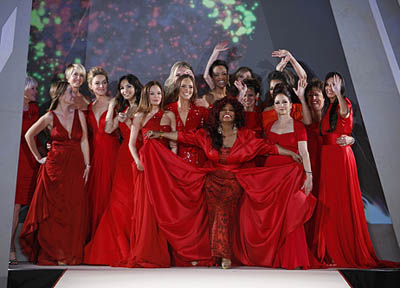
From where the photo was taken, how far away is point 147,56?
7715 mm

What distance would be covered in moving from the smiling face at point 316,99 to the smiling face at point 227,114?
1.32m

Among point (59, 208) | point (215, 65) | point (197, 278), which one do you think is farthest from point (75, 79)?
point (197, 278)

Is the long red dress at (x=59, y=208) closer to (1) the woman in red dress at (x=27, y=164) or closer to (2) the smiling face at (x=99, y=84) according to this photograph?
(1) the woman in red dress at (x=27, y=164)

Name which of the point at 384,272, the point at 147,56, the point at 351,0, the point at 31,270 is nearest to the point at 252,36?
the point at 147,56

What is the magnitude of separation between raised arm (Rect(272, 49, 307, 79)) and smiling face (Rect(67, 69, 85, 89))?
2.68 m

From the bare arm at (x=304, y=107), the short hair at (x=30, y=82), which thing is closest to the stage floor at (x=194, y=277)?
the bare arm at (x=304, y=107)

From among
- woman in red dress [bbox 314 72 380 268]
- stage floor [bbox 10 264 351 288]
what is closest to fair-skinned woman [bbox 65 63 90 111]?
stage floor [bbox 10 264 351 288]

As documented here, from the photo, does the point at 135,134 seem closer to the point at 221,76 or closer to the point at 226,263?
the point at 221,76

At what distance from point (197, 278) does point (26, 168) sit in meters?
2.78

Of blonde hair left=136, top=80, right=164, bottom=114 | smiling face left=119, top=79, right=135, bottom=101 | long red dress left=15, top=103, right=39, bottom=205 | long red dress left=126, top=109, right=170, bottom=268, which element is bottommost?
long red dress left=126, top=109, right=170, bottom=268

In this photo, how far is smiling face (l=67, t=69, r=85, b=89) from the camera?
21.8 ft

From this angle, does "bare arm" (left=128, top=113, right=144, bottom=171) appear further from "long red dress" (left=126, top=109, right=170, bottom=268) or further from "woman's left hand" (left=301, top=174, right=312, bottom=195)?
"woman's left hand" (left=301, top=174, right=312, bottom=195)

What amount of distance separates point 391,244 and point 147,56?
13.7ft

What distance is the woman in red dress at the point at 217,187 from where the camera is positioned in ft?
18.9
